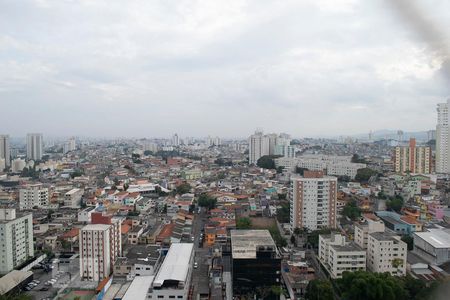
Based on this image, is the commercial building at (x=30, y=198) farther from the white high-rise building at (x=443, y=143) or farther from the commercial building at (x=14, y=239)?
the white high-rise building at (x=443, y=143)

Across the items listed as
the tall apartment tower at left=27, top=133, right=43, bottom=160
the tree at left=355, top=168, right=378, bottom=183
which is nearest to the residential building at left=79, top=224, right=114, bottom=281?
the tree at left=355, top=168, right=378, bottom=183

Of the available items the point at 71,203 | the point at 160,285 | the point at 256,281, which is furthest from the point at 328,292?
the point at 71,203

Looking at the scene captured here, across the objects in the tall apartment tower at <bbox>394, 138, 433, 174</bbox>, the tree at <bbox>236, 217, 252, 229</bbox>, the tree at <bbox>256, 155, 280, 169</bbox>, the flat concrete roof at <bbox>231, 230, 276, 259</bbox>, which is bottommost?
the tree at <bbox>236, 217, 252, 229</bbox>

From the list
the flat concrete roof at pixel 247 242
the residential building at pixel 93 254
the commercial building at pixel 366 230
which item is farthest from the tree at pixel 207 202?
the residential building at pixel 93 254

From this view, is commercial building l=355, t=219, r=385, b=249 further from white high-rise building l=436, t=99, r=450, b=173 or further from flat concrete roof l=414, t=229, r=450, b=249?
white high-rise building l=436, t=99, r=450, b=173

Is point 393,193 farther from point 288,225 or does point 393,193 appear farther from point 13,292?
point 13,292

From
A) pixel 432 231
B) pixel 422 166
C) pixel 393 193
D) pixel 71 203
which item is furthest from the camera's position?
pixel 422 166
